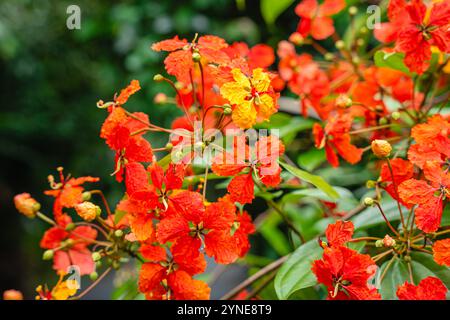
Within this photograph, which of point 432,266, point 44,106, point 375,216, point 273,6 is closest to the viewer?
point 432,266

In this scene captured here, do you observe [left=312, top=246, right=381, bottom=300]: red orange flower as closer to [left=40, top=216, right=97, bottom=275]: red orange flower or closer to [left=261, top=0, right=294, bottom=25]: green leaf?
[left=40, top=216, right=97, bottom=275]: red orange flower

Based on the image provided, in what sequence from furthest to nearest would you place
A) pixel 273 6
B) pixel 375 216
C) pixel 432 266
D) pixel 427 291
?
pixel 273 6 < pixel 375 216 < pixel 432 266 < pixel 427 291

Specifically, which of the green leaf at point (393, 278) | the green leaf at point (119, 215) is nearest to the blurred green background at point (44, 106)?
the green leaf at point (119, 215)

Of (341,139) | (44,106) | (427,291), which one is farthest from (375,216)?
(44,106)

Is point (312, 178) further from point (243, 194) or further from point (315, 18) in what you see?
point (315, 18)

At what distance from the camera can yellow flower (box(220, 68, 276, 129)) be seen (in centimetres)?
65

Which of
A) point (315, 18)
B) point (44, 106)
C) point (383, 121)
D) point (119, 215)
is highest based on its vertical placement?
point (44, 106)

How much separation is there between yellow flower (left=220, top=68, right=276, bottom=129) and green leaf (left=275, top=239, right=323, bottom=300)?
0.22 m

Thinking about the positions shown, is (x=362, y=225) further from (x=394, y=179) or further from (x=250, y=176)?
(x=250, y=176)

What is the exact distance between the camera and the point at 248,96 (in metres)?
0.66

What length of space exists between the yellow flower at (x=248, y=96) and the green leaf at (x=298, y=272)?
0.22 metres

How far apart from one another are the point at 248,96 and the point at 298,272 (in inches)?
10.2
